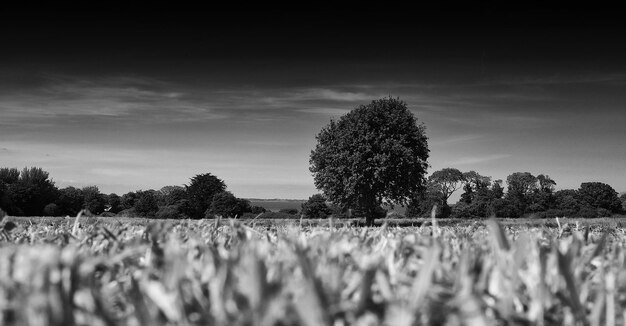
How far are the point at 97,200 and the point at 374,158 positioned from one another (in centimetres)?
9650

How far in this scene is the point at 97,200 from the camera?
129 meters

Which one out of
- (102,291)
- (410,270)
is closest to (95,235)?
(102,291)

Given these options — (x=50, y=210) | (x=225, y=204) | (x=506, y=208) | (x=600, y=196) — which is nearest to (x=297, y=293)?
(x=50, y=210)

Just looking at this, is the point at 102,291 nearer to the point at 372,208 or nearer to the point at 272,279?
the point at 272,279

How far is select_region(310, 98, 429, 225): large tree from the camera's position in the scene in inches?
2234

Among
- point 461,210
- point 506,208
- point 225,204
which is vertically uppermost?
point 506,208

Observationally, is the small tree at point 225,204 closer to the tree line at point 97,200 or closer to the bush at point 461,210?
the tree line at point 97,200

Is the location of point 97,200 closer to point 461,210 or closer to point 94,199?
point 94,199

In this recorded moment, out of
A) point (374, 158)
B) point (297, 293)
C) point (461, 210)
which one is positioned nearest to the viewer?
point (297, 293)

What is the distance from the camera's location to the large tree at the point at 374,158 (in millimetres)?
56750

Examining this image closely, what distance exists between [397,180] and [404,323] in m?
59.2

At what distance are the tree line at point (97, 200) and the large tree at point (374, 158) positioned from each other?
24389 mm

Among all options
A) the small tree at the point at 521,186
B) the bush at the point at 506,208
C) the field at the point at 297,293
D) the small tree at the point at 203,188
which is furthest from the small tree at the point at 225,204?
the field at the point at 297,293

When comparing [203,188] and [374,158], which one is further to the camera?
[203,188]
